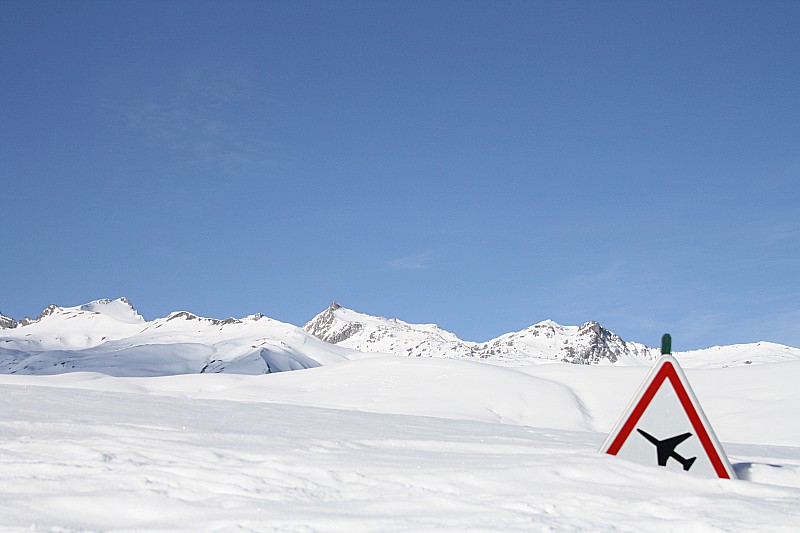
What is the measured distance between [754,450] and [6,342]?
176209 mm

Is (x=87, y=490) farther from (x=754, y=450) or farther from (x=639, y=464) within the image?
(x=754, y=450)

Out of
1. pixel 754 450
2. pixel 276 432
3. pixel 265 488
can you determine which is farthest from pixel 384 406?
pixel 265 488

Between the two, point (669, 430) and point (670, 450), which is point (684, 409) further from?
point (670, 450)

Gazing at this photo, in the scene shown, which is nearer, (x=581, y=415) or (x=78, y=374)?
(x=581, y=415)

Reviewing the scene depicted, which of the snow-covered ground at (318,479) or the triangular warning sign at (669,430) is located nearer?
the snow-covered ground at (318,479)

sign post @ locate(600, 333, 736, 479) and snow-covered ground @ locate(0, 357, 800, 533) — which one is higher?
sign post @ locate(600, 333, 736, 479)

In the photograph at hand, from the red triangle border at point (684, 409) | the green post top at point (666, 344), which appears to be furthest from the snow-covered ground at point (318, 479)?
the green post top at point (666, 344)

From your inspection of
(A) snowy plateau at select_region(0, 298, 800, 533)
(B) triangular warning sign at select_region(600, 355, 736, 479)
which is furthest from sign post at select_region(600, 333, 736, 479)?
(A) snowy plateau at select_region(0, 298, 800, 533)

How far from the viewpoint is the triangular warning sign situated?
487 cm

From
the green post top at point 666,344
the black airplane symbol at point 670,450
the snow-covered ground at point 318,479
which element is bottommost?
the snow-covered ground at point 318,479

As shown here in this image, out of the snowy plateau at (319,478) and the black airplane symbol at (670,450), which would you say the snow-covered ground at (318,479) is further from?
the black airplane symbol at (670,450)

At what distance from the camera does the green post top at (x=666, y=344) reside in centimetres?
496

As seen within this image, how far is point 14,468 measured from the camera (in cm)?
399

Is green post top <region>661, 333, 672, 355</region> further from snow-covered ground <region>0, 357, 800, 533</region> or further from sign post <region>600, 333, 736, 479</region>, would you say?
snow-covered ground <region>0, 357, 800, 533</region>
